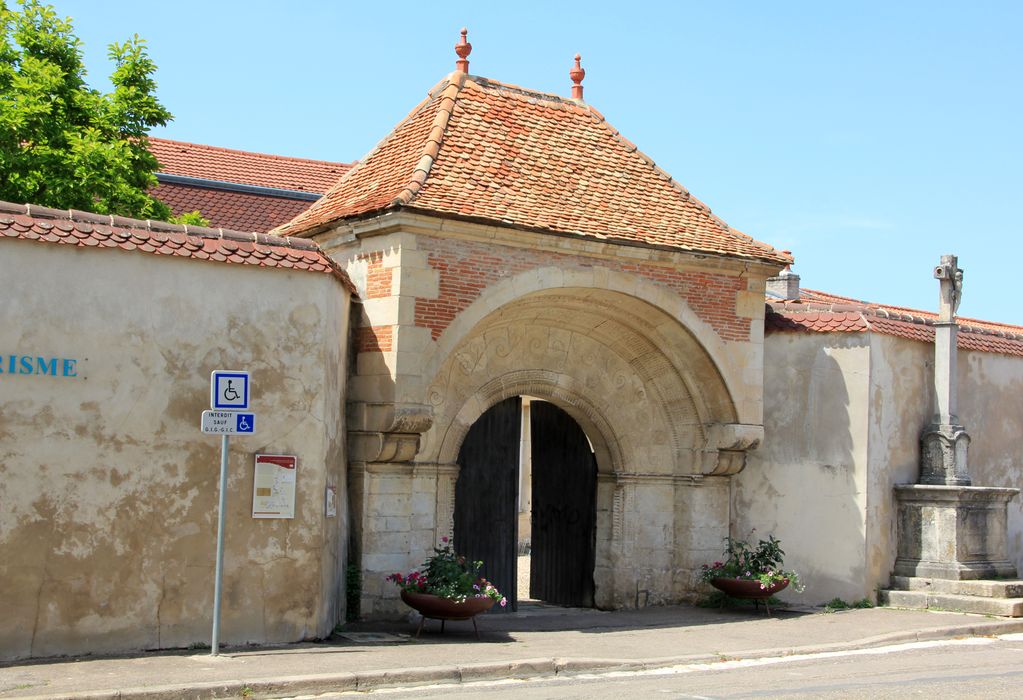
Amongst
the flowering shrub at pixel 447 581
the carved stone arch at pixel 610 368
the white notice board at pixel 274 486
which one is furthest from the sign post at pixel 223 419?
the carved stone arch at pixel 610 368

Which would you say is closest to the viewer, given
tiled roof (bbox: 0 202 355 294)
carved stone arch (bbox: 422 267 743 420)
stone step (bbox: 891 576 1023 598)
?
tiled roof (bbox: 0 202 355 294)

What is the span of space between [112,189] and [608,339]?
6.99 metres

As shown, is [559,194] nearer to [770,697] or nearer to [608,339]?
[608,339]

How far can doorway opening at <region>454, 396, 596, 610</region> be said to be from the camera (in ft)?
52.5

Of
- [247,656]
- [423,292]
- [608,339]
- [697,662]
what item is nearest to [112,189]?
[423,292]

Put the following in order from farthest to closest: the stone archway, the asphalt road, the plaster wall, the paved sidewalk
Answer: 1. the plaster wall
2. the stone archway
3. the asphalt road
4. the paved sidewalk

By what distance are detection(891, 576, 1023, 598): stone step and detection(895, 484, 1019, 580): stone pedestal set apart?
4.2 inches

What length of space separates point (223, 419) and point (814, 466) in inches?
346

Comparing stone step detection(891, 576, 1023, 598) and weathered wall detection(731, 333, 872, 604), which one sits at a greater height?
weathered wall detection(731, 333, 872, 604)

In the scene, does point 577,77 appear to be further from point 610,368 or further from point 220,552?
point 220,552

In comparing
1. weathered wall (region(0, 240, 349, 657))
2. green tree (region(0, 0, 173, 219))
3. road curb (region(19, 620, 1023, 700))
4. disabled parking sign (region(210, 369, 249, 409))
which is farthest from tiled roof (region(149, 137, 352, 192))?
road curb (region(19, 620, 1023, 700))

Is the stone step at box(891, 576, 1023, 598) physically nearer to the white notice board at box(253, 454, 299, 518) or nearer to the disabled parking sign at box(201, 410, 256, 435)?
the white notice board at box(253, 454, 299, 518)

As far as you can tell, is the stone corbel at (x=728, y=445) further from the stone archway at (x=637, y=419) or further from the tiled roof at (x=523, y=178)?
the tiled roof at (x=523, y=178)

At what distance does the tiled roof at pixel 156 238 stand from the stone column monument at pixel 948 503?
8576mm
